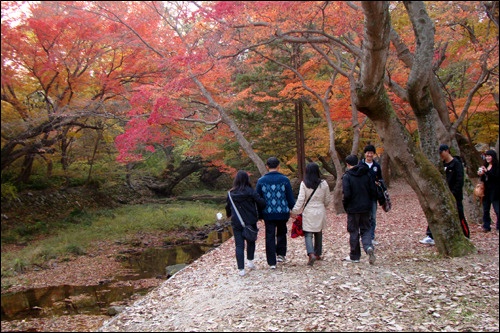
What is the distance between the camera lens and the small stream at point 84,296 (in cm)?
646

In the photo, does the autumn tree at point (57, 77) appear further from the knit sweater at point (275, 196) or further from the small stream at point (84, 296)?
the knit sweater at point (275, 196)

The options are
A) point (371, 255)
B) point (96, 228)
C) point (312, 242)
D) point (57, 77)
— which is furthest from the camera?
point (96, 228)

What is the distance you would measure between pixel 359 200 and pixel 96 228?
30.5 feet

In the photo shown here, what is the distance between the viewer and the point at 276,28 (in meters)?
9.38

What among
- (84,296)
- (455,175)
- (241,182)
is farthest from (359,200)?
(84,296)

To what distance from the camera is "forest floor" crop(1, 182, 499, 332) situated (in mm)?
4270

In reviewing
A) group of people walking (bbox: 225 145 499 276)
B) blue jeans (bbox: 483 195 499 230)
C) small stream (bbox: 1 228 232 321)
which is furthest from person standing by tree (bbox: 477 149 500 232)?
small stream (bbox: 1 228 232 321)

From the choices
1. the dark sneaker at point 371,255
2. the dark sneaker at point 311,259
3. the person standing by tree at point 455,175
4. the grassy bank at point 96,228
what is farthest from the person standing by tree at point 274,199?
the grassy bank at point 96,228

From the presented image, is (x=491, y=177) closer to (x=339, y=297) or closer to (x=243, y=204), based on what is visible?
(x=339, y=297)

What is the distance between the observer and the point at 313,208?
6352 millimetres

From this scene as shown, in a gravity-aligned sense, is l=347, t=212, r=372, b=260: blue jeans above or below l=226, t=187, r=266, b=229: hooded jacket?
below

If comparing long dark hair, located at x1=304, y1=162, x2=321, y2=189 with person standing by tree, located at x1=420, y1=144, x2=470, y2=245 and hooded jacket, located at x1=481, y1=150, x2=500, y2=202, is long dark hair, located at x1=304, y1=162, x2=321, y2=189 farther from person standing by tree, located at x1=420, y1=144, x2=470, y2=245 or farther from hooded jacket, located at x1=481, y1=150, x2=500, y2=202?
hooded jacket, located at x1=481, y1=150, x2=500, y2=202

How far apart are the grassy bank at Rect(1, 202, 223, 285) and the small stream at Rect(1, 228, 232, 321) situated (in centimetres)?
61

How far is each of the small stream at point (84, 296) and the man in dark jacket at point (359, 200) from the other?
172 inches
